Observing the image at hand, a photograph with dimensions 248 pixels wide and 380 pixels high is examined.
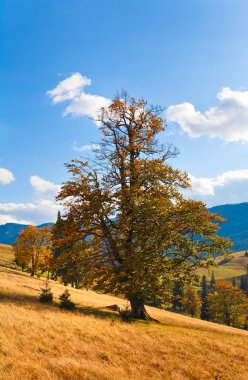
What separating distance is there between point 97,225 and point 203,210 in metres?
7.82

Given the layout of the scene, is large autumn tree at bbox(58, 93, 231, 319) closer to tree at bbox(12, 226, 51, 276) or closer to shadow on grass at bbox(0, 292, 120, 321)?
shadow on grass at bbox(0, 292, 120, 321)

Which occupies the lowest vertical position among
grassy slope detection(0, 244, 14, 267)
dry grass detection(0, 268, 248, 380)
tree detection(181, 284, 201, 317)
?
tree detection(181, 284, 201, 317)

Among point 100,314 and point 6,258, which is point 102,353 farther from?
point 6,258

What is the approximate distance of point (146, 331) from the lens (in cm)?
1781

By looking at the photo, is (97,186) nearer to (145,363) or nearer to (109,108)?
(109,108)

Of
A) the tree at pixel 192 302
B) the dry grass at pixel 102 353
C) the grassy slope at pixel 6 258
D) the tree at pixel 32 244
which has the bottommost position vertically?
the tree at pixel 192 302

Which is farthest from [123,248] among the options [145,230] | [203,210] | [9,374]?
[9,374]

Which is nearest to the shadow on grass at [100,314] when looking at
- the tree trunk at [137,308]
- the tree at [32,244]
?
the tree trunk at [137,308]

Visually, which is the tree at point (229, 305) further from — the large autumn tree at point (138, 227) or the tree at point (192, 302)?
the large autumn tree at point (138, 227)

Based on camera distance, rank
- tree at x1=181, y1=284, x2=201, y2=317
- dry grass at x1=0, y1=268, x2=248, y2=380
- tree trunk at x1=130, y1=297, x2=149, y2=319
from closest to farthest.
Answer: dry grass at x1=0, y1=268, x2=248, y2=380
tree trunk at x1=130, y1=297, x2=149, y2=319
tree at x1=181, y1=284, x2=201, y2=317

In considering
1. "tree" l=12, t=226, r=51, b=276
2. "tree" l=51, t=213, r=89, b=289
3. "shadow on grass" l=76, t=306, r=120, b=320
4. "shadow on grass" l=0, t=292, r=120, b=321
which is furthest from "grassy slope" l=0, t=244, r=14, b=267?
"tree" l=51, t=213, r=89, b=289

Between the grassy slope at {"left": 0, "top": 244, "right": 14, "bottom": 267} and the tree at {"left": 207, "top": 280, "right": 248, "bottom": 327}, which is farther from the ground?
the grassy slope at {"left": 0, "top": 244, "right": 14, "bottom": 267}

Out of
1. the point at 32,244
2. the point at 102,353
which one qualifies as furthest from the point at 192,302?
the point at 102,353

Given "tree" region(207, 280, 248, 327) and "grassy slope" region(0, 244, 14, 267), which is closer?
"tree" region(207, 280, 248, 327)
